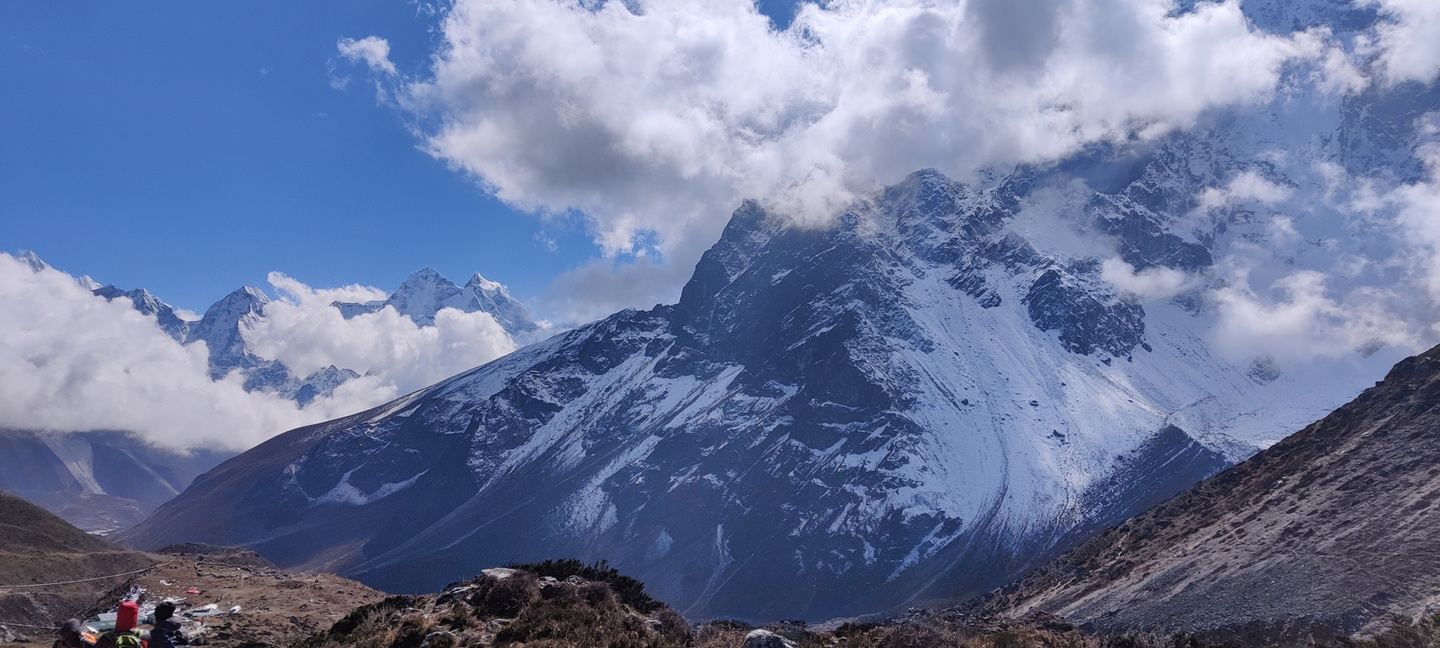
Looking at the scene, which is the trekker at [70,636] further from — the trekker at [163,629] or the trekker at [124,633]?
the trekker at [163,629]

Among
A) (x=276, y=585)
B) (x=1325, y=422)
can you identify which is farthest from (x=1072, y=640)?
(x=1325, y=422)

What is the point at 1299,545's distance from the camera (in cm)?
7700

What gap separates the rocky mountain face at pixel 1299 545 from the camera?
64.6 meters

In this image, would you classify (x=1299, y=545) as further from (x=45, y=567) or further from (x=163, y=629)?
(x=45, y=567)

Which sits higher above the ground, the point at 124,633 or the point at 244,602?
the point at 244,602

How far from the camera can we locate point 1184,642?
3825 centimetres

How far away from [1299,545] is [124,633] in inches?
3322

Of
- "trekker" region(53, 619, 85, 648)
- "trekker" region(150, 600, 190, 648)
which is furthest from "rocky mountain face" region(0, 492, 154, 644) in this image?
"trekker" region(150, 600, 190, 648)

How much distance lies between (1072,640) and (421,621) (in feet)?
84.9

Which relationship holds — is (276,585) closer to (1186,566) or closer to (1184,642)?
(1184,642)

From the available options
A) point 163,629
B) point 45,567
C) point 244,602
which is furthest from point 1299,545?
point 45,567

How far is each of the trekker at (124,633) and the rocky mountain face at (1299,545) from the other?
201 feet

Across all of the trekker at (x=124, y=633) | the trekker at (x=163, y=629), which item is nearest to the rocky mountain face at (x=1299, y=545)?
the trekker at (x=163, y=629)

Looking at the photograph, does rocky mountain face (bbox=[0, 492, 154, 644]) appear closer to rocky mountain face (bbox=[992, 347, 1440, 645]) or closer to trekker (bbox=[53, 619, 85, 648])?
trekker (bbox=[53, 619, 85, 648])
